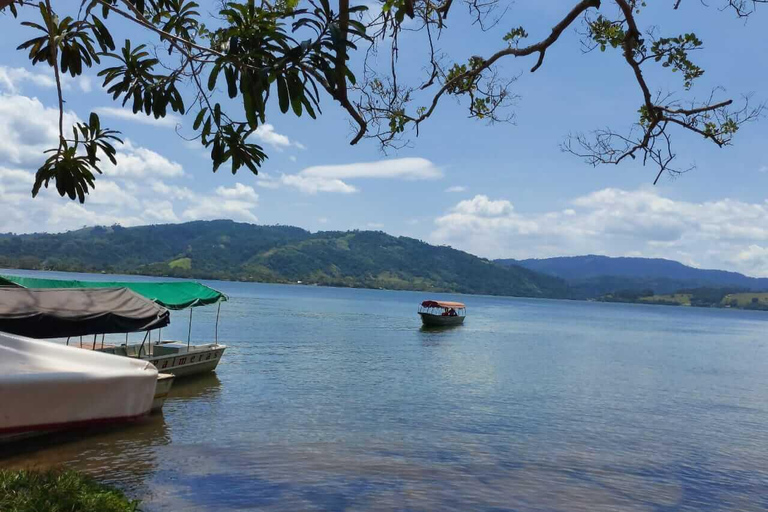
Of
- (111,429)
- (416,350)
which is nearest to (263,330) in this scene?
(416,350)

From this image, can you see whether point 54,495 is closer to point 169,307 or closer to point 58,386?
point 58,386

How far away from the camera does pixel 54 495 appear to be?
795cm

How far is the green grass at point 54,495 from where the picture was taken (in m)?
7.42

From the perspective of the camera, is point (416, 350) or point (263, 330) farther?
point (263, 330)

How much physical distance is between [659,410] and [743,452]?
6.87 m

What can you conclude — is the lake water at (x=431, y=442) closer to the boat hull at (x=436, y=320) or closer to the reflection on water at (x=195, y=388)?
the reflection on water at (x=195, y=388)

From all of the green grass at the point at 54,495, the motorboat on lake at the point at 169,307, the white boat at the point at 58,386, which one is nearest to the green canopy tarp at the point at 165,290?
the motorboat on lake at the point at 169,307

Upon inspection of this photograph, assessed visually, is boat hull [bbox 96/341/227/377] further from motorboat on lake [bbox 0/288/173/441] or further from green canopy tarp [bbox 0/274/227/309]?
motorboat on lake [bbox 0/288/173/441]

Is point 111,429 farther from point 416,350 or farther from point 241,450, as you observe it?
point 416,350

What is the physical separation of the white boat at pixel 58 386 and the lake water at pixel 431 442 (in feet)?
2.33

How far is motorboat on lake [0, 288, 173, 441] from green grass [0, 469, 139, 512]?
325 cm

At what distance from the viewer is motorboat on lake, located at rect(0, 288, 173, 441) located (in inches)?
471

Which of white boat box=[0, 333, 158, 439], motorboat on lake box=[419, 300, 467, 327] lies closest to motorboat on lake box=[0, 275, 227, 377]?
white boat box=[0, 333, 158, 439]

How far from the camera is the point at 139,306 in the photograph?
58.7ft
